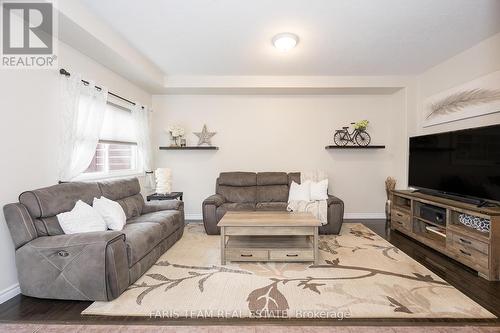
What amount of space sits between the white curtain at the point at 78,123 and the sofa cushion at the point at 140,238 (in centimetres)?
91

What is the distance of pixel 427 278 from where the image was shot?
97.0 inches

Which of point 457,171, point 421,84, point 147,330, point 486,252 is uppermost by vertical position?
point 421,84

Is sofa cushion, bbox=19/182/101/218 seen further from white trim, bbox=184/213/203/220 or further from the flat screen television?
the flat screen television

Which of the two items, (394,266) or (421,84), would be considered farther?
(421,84)

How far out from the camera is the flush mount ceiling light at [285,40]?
2.91 metres

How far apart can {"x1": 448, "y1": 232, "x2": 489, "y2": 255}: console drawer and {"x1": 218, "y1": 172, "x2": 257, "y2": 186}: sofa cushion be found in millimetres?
2827

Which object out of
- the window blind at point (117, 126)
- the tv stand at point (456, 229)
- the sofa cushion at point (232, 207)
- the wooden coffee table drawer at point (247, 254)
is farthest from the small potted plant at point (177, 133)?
the tv stand at point (456, 229)

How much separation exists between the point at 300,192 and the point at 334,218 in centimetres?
69

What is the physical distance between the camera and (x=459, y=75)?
3.52 meters

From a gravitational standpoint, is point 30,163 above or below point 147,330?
above

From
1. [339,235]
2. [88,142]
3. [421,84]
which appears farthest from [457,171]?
[88,142]

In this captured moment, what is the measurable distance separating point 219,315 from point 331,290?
102cm

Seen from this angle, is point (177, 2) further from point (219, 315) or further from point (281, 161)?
point (281, 161)

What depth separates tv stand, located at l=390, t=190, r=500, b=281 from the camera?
7.91 feet
